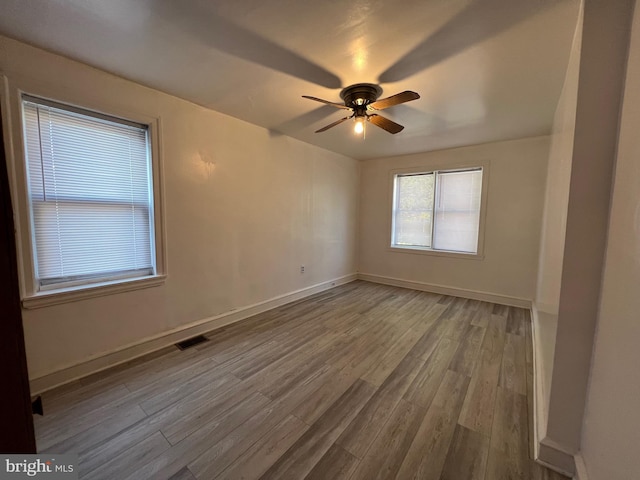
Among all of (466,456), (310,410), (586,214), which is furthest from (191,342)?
(586,214)

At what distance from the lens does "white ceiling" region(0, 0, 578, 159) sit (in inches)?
55.7

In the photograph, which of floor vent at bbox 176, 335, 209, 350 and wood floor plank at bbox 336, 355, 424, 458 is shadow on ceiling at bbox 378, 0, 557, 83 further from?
floor vent at bbox 176, 335, 209, 350

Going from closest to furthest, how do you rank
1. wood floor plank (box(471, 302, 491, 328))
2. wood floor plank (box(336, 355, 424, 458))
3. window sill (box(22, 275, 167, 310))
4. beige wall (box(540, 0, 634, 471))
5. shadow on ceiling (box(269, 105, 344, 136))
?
beige wall (box(540, 0, 634, 471)), wood floor plank (box(336, 355, 424, 458)), window sill (box(22, 275, 167, 310)), shadow on ceiling (box(269, 105, 344, 136)), wood floor plank (box(471, 302, 491, 328))

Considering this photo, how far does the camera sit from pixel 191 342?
263 cm

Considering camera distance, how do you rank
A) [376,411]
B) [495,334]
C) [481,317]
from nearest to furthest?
[376,411] → [495,334] → [481,317]

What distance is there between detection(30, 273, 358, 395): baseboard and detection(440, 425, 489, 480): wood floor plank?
2501 millimetres

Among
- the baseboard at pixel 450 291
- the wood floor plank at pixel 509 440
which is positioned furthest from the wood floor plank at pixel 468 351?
the baseboard at pixel 450 291

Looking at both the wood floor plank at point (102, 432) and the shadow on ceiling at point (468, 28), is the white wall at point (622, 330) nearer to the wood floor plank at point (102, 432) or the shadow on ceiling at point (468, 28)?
the shadow on ceiling at point (468, 28)

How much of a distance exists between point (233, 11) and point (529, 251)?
441 cm

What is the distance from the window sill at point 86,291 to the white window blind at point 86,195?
9cm

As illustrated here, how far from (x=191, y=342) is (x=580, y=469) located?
2.99 meters

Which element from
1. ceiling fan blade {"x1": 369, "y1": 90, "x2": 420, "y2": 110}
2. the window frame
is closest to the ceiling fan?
ceiling fan blade {"x1": 369, "y1": 90, "x2": 420, "y2": 110}

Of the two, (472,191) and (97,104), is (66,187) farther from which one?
(472,191)

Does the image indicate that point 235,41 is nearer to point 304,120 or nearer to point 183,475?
point 304,120
